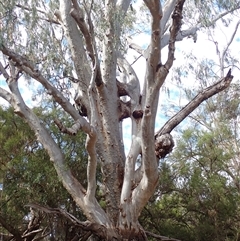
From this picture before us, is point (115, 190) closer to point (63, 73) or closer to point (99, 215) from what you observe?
point (99, 215)

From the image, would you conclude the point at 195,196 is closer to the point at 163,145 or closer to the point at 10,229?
the point at 163,145

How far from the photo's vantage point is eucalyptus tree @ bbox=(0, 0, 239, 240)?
5.02 m

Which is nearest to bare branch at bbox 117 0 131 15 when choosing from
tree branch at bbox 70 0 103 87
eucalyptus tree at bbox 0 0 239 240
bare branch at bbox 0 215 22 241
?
eucalyptus tree at bbox 0 0 239 240

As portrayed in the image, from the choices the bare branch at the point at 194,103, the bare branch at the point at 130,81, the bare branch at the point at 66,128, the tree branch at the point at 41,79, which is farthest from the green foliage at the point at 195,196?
the bare branch at the point at 66,128

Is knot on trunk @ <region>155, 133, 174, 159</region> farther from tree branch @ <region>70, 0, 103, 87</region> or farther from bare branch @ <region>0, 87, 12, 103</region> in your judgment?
bare branch @ <region>0, 87, 12, 103</region>

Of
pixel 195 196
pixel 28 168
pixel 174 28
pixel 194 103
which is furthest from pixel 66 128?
pixel 195 196

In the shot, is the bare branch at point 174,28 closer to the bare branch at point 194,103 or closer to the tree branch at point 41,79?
the bare branch at point 194,103

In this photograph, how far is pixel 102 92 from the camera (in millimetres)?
6477

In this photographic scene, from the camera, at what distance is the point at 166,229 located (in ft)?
25.4

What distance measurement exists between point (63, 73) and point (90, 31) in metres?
0.79

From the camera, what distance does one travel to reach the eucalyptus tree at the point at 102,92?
16.5ft

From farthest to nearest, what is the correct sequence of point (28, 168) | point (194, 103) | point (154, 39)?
point (28, 168) → point (194, 103) → point (154, 39)

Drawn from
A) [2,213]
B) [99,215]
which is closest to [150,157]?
[99,215]

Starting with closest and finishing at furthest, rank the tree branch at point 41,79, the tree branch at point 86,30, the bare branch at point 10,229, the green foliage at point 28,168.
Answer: the tree branch at point 41,79, the tree branch at point 86,30, the green foliage at point 28,168, the bare branch at point 10,229
